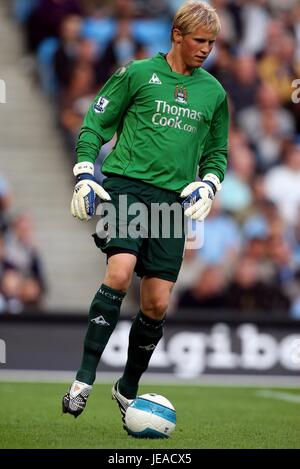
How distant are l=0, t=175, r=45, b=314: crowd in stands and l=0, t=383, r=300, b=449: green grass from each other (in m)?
1.87

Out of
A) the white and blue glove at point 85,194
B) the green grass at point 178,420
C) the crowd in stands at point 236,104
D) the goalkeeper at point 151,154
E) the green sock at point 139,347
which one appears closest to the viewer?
the green grass at point 178,420

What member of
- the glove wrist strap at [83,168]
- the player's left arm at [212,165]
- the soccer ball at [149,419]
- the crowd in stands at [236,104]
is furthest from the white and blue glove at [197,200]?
the crowd in stands at [236,104]

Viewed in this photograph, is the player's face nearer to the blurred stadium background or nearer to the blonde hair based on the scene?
the blonde hair

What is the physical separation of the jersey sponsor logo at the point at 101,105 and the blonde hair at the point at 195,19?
593mm

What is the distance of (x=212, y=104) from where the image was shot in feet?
22.7

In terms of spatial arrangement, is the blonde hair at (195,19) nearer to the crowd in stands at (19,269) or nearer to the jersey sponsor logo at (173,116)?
the jersey sponsor logo at (173,116)

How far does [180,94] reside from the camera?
6797 mm

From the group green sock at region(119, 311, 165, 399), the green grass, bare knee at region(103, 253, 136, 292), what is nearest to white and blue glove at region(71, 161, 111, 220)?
bare knee at region(103, 253, 136, 292)

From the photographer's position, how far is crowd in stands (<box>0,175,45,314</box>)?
12299 mm

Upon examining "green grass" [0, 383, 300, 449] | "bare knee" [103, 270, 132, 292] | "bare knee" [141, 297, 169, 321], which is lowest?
"green grass" [0, 383, 300, 449]

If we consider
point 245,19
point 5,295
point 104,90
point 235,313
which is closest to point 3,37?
point 245,19

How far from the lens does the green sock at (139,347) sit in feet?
22.5

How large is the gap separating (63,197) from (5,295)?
218 centimetres

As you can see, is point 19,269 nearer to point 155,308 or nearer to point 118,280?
point 155,308
